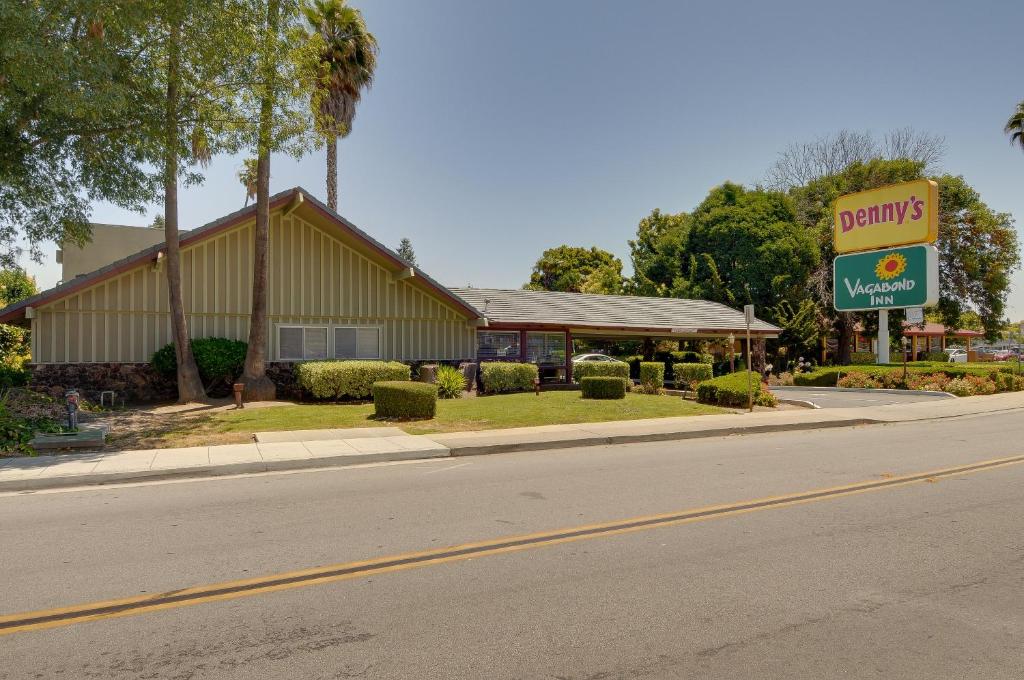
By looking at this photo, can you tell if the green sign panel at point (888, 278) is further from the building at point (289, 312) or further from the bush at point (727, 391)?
the bush at point (727, 391)

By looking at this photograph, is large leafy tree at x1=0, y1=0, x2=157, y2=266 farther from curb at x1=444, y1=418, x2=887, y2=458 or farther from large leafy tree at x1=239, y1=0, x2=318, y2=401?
curb at x1=444, y1=418, x2=887, y2=458

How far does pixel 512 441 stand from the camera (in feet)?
38.8

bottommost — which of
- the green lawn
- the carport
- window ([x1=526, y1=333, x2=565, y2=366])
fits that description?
the green lawn

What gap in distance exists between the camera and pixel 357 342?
71.4 ft

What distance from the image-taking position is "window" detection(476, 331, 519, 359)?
80.0 ft

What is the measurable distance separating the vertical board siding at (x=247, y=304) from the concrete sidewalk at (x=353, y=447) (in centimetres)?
879

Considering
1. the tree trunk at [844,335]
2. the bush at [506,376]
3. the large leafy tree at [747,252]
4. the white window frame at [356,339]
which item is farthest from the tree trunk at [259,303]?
the tree trunk at [844,335]

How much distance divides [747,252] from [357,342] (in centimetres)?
2895

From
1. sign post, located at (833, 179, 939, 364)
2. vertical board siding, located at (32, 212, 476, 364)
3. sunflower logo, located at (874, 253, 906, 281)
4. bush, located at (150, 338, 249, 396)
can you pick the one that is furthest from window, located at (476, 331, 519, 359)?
sunflower logo, located at (874, 253, 906, 281)

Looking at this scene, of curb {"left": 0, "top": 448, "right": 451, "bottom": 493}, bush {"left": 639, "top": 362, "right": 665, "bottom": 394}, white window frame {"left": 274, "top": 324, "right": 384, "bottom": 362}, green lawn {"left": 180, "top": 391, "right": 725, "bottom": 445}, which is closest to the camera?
curb {"left": 0, "top": 448, "right": 451, "bottom": 493}

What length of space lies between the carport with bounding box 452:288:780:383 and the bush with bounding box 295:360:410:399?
15.9 ft

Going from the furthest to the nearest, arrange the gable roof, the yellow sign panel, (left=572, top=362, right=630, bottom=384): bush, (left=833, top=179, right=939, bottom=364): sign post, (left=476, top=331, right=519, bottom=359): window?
(left=833, top=179, right=939, bottom=364): sign post, the yellow sign panel, (left=476, top=331, right=519, bottom=359): window, (left=572, top=362, right=630, bottom=384): bush, the gable roof

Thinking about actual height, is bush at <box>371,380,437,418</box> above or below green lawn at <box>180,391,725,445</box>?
above

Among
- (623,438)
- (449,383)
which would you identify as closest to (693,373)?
(449,383)
